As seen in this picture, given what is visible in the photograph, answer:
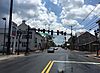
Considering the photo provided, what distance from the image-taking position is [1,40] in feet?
229

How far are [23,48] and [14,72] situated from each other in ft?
241

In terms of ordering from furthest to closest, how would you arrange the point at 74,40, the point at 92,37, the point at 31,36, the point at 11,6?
the point at 74,40 < the point at 92,37 < the point at 31,36 < the point at 11,6

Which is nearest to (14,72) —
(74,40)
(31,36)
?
(31,36)

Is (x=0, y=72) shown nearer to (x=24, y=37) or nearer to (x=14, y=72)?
(x=14, y=72)

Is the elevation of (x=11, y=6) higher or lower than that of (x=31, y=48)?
higher

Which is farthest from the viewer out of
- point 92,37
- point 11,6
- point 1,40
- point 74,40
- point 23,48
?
point 74,40

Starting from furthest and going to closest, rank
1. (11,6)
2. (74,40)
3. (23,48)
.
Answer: (74,40)
(23,48)
(11,6)

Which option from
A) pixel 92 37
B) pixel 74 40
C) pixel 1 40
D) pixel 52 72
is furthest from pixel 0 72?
pixel 74 40

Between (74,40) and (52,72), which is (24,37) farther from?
(52,72)

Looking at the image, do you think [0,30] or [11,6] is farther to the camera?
[0,30]

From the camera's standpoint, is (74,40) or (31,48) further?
(74,40)

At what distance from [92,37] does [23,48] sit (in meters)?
49.4

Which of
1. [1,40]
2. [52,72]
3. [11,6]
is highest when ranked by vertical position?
[11,6]

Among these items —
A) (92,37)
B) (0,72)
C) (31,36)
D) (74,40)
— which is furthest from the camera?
(74,40)
